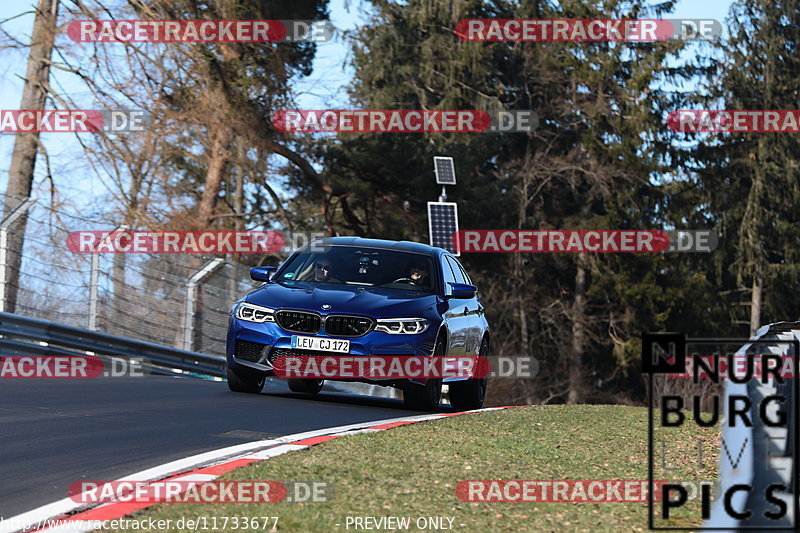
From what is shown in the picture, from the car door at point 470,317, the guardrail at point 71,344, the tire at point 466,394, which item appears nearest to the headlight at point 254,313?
the car door at point 470,317

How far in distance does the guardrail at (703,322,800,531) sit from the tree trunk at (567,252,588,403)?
146ft

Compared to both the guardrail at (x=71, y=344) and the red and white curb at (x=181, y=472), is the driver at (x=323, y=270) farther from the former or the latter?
the guardrail at (x=71, y=344)

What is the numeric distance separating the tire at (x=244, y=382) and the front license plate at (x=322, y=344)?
127 centimetres

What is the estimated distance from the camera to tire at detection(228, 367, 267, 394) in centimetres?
1306

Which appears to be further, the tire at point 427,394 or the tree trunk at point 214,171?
the tree trunk at point 214,171

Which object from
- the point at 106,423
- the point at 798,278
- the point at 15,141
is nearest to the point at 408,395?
the point at 106,423

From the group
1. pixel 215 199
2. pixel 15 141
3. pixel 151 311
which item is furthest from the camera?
pixel 215 199

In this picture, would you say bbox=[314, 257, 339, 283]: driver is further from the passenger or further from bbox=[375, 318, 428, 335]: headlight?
bbox=[375, 318, 428, 335]: headlight

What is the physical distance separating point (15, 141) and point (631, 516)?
29.6 metres

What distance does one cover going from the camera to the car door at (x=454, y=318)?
41.5 ft

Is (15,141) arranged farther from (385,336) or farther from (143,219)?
(385,336)

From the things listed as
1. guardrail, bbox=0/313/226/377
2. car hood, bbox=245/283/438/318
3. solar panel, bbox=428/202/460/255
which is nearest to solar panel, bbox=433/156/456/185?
solar panel, bbox=428/202/460/255

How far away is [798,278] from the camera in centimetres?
5253

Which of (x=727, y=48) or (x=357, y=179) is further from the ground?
(x=727, y=48)
